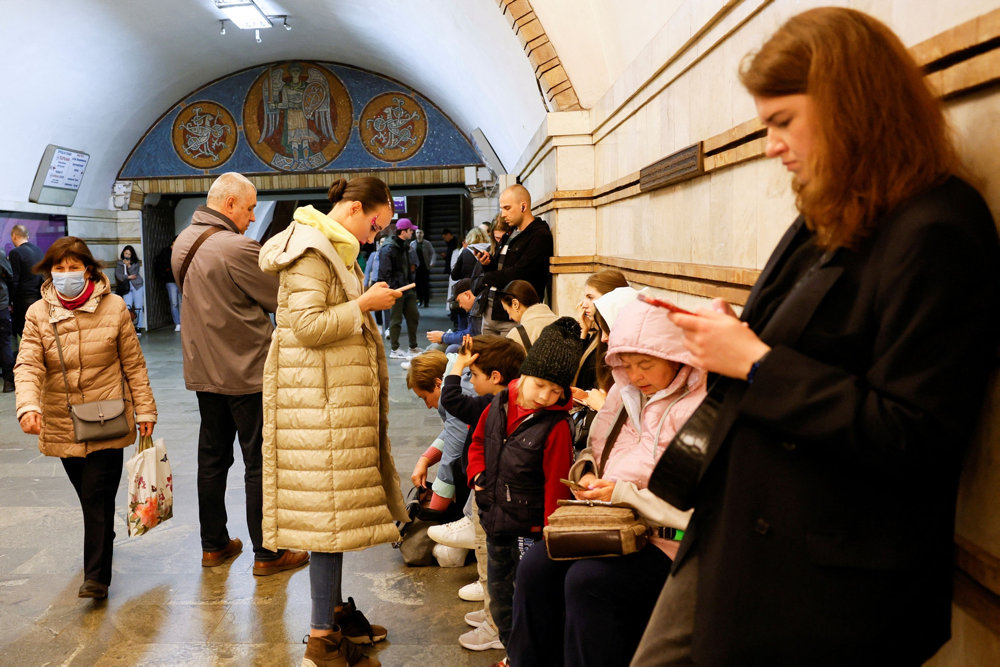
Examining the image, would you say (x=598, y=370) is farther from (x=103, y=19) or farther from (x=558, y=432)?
(x=103, y=19)

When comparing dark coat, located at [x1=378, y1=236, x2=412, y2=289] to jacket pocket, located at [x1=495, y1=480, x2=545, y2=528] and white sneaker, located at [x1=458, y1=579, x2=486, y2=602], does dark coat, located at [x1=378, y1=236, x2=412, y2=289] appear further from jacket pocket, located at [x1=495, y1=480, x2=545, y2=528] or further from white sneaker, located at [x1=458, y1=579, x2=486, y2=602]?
jacket pocket, located at [x1=495, y1=480, x2=545, y2=528]

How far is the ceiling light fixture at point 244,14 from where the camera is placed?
1279cm

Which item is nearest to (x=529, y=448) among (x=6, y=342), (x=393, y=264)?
(x=6, y=342)

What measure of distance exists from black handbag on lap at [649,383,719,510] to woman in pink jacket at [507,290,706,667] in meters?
0.63

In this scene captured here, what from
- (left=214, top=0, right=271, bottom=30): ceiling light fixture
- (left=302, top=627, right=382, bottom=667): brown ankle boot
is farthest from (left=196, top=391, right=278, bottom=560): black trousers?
(left=214, top=0, right=271, bottom=30): ceiling light fixture

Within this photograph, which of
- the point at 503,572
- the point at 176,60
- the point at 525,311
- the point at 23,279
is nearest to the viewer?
the point at 503,572

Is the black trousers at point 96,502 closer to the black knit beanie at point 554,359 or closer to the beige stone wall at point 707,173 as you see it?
the black knit beanie at point 554,359

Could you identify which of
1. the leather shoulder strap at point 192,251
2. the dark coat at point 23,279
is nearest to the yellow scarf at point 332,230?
the leather shoulder strap at point 192,251

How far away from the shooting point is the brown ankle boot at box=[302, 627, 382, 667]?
125 inches

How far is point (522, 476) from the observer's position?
9.52 ft

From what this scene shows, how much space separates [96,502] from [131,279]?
13509mm

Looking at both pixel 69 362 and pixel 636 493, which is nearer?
pixel 636 493

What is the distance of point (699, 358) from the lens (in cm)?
148

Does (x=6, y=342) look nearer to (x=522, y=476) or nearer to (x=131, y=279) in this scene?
(x=131, y=279)
